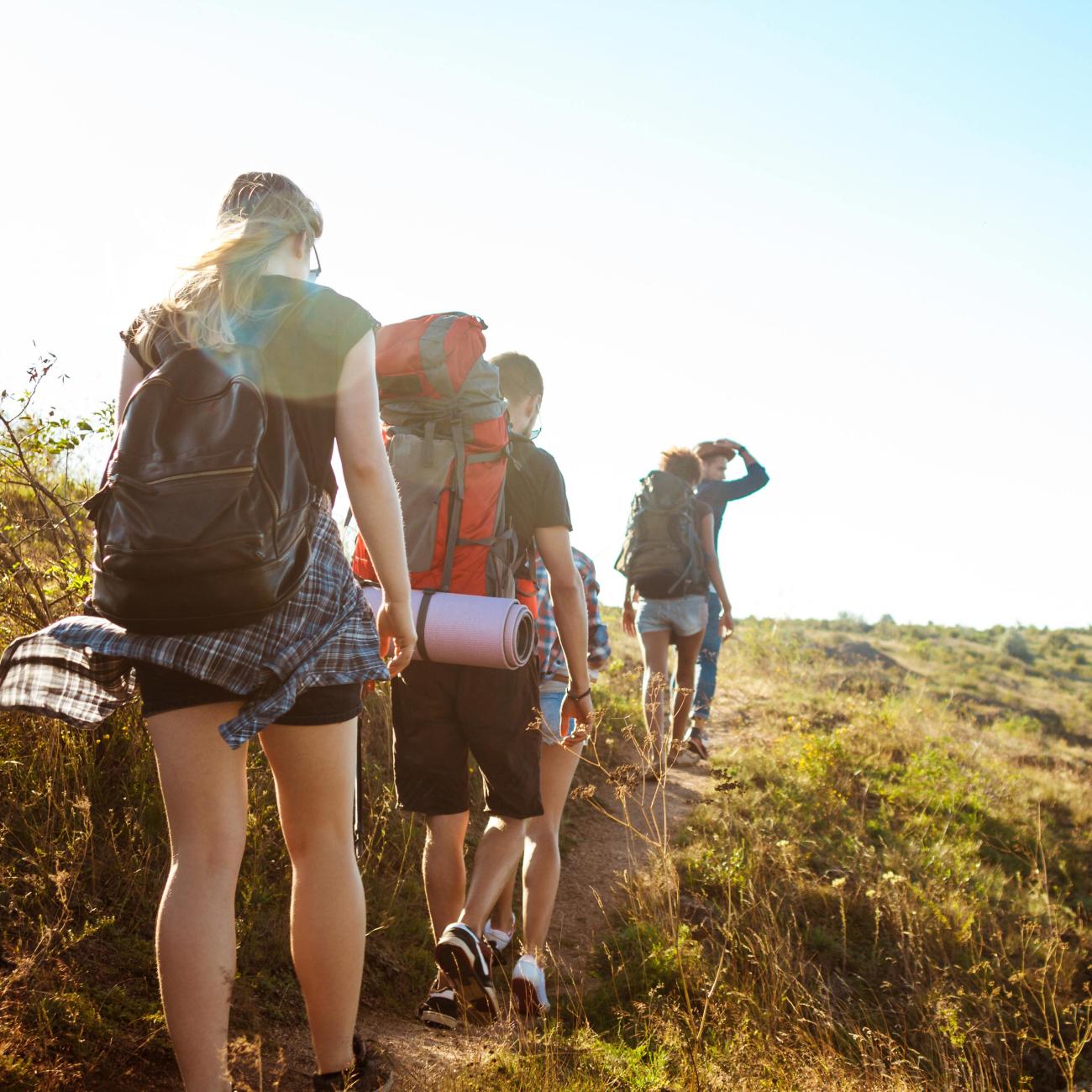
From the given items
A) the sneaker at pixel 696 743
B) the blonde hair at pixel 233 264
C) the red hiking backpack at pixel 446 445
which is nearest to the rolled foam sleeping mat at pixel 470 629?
the red hiking backpack at pixel 446 445

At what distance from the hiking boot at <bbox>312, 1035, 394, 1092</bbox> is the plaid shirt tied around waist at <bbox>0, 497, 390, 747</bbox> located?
87 cm

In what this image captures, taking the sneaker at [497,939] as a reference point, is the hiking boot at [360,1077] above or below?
above

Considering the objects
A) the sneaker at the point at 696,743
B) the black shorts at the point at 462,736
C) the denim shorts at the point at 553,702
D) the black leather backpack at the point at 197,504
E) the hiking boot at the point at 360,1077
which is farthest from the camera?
the sneaker at the point at 696,743

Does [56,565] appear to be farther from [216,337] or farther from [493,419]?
[216,337]

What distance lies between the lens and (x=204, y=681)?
6.67 ft

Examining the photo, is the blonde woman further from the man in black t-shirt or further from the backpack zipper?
the man in black t-shirt

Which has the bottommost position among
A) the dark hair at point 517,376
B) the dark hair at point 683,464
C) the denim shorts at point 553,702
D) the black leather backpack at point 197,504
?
the denim shorts at point 553,702

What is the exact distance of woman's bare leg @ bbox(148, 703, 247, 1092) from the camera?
201 cm

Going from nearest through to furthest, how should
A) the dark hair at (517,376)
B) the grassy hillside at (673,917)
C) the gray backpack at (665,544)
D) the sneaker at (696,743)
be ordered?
the grassy hillside at (673,917)
the dark hair at (517,376)
the gray backpack at (665,544)
the sneaker at (696,743)

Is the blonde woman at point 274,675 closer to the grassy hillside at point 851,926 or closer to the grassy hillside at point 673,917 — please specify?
the grassy hillside at point 673,917

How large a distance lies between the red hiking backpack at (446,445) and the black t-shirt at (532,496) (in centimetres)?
14

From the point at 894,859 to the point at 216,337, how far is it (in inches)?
226

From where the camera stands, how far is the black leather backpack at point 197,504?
192cm

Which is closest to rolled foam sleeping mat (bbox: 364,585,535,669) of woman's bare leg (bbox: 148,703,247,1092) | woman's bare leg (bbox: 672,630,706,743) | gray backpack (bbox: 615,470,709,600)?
woman's bare leg (bbox: 148,703,247,1092)
